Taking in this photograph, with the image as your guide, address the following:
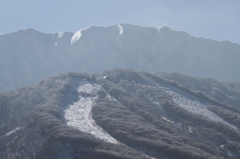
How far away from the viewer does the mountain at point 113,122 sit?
43.1 meters

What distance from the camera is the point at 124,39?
19425 centimetres

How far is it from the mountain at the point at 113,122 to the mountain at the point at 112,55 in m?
79.8

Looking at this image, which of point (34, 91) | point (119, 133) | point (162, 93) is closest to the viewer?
point (119, 133)

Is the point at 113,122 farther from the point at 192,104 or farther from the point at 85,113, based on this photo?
the point at 192,104

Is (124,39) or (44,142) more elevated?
(124,39)

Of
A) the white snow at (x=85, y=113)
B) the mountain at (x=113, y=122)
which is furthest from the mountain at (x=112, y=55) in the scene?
the white snow at (x=85, y=113)

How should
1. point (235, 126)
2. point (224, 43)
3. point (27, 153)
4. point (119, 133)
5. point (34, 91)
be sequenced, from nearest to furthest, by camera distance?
1. point (27, 153)
2. point (119, 133)
3. point (235, 126)
4. point (34, 91)
5. point (224, 43)

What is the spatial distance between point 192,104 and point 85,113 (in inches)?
1108

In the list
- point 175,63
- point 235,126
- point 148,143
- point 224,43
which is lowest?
point 148,143

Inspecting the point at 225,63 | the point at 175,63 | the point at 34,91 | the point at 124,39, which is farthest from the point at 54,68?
the point at 34,91

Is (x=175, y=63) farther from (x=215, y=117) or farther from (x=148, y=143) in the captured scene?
(x=148, y=143)

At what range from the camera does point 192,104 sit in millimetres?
77750

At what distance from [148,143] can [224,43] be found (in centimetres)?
15666

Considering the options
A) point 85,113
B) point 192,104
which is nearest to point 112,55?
point 192,104
